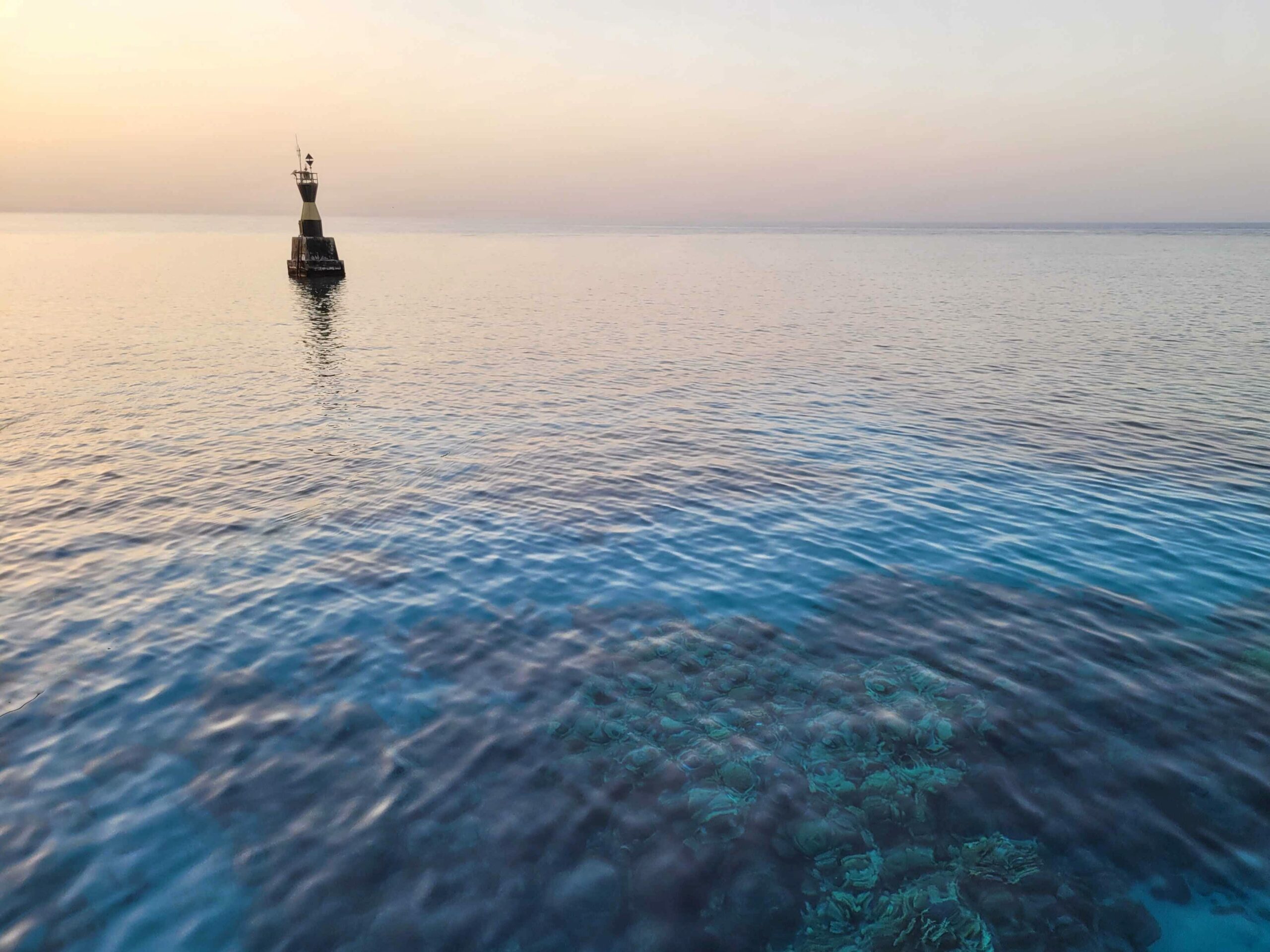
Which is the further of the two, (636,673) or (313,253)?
(313,253)

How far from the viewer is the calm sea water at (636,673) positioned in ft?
28.1

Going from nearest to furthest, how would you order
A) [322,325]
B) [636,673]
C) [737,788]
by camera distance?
[737,788] < [636,673] < [322,325]

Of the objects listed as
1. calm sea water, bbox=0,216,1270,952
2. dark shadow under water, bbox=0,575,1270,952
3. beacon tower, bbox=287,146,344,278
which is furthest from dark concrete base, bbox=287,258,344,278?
dark shadow under water, bbox=0,575,1270,952

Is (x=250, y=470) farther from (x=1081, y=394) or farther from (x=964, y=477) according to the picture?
(x=1081, y=394)

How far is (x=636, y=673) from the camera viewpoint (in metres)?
13.1

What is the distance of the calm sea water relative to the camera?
28.1 ft

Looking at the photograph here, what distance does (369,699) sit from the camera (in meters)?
12.3

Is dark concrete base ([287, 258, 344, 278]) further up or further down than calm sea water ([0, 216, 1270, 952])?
further up

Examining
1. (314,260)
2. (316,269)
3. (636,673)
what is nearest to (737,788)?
(636,673)

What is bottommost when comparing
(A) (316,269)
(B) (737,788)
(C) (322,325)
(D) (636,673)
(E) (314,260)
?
(C) (322,325)

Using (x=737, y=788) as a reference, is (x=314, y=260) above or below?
above

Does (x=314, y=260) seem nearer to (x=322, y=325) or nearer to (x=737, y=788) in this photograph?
(x=322, y=325)

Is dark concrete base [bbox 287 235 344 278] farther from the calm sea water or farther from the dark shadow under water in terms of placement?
the dark shadow under water

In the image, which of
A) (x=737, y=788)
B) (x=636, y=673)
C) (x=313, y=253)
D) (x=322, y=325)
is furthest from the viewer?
(x=313, y=253)
